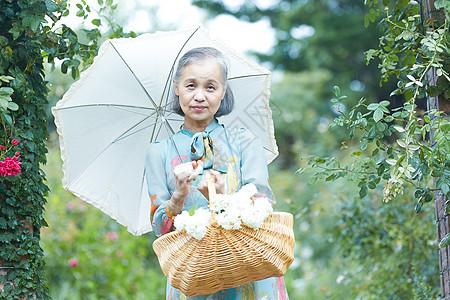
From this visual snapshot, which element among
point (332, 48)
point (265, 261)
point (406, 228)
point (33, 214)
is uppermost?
point (265, 261)

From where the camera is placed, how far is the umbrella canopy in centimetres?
272

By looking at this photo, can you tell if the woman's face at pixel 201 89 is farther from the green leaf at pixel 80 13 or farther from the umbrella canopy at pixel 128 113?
the green leaf at pixel 80 13

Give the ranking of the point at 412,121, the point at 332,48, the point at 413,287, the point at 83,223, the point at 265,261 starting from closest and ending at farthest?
the point at 265,261 → the point at 412,121 → the point at 413,287 → the point at 83,223 → the point at 332,48

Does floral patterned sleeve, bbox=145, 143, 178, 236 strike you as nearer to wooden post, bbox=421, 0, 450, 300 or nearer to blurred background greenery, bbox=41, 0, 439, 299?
blurred background greenery, bbox=41, 0, 439, 299

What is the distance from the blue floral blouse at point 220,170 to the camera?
2.23 meters

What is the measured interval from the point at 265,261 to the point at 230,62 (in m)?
1.07

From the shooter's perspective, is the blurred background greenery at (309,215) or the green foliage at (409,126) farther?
the blurred background greenery at (309,215)

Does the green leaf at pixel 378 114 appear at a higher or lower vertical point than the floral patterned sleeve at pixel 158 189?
higher

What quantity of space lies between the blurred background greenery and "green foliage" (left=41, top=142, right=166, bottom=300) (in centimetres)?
1

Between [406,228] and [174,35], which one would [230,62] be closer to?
[174,35]

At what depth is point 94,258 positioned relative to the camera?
637cm

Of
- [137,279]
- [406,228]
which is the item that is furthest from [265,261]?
[137,279]

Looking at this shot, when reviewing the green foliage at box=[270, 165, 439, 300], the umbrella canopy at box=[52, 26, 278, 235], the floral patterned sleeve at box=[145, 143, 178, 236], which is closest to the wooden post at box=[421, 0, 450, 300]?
the umbrella canopy at box=[52, 26, 278, 235]

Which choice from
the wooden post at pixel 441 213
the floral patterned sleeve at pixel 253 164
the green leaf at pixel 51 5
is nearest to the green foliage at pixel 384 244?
the wooden post at pixel 441 213
